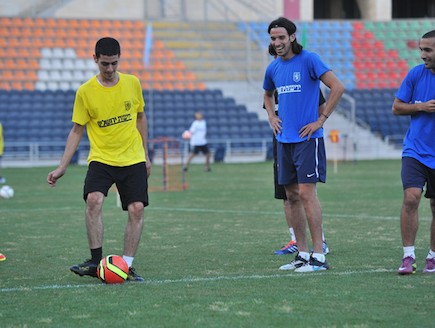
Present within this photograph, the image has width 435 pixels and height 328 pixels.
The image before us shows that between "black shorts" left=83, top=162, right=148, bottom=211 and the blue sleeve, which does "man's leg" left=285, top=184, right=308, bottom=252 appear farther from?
"black shorts" left=83, top=162, right=148, bottom=211

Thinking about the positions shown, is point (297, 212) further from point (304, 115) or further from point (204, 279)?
point (204, 279)

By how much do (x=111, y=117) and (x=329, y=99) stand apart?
6.30ft

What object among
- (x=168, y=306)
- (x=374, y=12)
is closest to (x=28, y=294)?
(x=168, y=306)

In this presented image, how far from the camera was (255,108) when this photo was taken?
37969 mm

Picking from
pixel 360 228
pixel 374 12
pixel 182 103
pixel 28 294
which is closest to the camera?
pixel 28 294

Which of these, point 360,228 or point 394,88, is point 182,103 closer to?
point 394,88

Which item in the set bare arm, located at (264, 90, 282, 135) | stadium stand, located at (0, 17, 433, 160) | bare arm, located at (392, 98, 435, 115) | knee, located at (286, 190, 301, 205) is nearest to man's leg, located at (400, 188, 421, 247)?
bare arm, located at (392, 98, 435, 115)

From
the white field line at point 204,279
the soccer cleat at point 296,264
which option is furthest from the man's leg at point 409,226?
the soccer cleat at point 296,264

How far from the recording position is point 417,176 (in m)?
7.89

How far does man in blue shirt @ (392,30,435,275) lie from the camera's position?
25.8 feet

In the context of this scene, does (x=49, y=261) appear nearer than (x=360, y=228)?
→ Yes

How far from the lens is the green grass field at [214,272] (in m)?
6.07

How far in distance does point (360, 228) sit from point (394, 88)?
98.1 feet

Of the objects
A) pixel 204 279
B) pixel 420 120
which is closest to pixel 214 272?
pixel 204 279
